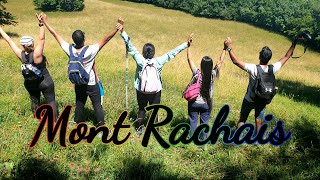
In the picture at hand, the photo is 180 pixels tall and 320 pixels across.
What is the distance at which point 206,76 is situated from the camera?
5516mm

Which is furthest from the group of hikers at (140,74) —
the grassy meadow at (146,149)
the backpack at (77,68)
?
the grassy meadow at (146,149)

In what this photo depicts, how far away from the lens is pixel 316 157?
5953 millimetres

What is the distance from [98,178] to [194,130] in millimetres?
2214

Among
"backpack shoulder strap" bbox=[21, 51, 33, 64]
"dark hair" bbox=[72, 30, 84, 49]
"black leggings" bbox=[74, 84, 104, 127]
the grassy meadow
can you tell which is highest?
"dark hair" bbox=[72, 30, 84, 49]

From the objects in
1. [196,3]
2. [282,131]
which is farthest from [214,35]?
[282,131]

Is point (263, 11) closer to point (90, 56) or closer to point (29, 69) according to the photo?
point (90, 56)

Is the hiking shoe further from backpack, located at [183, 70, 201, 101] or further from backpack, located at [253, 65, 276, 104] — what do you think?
backpack, located at [253, 65, 276, 104]

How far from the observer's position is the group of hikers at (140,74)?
218 inches

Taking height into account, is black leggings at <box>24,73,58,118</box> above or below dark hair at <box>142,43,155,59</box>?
below

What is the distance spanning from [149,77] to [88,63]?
3.82ft

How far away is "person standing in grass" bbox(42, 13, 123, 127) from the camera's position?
5512 mm

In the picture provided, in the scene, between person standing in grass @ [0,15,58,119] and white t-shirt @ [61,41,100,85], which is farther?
person standing in grass @ [0,15,58,119]

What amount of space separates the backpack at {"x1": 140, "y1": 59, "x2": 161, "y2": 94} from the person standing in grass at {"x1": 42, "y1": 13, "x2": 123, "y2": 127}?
0.85 meters

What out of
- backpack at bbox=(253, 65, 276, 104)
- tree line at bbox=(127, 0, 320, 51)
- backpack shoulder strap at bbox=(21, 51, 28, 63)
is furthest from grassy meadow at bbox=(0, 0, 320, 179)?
tree line at bbox=(127, 0, 320, 51)
